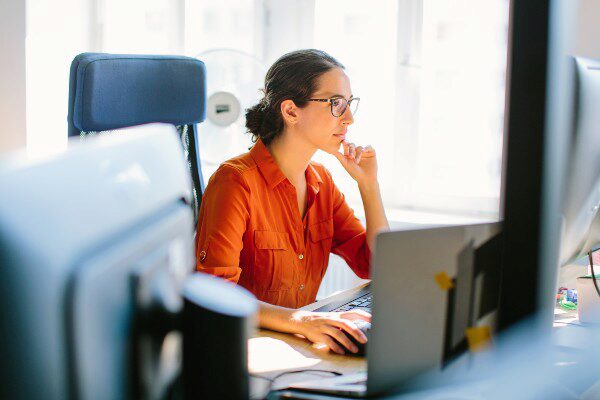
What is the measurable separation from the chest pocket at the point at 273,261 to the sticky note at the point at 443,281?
0.89 metres

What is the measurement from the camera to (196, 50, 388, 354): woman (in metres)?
1.70

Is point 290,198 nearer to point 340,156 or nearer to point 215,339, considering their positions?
point 340,156

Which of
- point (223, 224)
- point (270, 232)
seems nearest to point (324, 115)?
point (270, 232)

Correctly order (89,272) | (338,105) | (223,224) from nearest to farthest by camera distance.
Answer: (89,272) < (223,224) < (338,105)

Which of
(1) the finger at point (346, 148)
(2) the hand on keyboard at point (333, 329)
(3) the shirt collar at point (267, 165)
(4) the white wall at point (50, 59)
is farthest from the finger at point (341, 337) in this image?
(4) the white wall at point (50, 59)

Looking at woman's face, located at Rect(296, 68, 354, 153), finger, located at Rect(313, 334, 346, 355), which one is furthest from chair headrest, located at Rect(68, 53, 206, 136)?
finger, located at Rect(313, 334, 346, 355)

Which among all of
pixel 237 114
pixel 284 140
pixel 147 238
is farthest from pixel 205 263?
pixel 237 114

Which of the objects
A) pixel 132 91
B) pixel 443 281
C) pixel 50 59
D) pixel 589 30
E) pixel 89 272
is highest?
pixel 589 30

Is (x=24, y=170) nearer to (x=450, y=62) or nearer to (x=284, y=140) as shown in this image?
(x=284, y=140)

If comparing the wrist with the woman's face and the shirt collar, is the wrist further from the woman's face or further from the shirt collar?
the shirt collar

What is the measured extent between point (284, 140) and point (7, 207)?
1570 mm

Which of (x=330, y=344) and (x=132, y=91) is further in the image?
(x=132, y=91)

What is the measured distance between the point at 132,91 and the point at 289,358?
2.67 feet

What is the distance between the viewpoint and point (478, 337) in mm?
964
